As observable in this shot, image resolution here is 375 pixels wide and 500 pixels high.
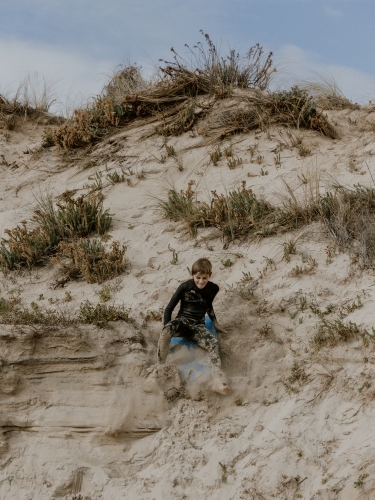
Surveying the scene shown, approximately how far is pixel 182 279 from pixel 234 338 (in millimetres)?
1192

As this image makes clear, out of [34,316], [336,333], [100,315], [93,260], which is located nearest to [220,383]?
[336,333]

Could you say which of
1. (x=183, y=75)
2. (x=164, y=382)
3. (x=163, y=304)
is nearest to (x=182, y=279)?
A: (x=163, y=304)

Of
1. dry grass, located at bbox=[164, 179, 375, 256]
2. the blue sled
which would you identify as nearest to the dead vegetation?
dry grass, located at bbox=[164, 179, 375, 256]

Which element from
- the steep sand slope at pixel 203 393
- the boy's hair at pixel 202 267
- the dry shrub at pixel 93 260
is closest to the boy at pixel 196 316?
the boy's hair at pixel 202 267

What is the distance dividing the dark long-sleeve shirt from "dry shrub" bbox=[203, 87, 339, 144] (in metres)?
4.13

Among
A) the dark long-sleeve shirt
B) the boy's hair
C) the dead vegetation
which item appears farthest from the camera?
the dead vegetation

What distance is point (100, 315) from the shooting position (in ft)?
23.5

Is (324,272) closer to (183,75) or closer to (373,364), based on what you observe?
(373,364)

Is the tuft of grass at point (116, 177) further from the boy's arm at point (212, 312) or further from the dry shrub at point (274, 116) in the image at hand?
the boy's arm at point (212, 312)

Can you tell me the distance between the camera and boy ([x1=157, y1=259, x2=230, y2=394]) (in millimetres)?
6809

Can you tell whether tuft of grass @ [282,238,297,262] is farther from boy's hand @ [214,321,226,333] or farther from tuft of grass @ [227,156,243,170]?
tuft of grass @ [227,156,243,170]

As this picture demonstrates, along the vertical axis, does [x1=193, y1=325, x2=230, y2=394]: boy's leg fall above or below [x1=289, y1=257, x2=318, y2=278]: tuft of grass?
below

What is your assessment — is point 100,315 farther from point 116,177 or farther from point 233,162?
point 233,162

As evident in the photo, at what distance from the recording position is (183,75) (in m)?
11.6
